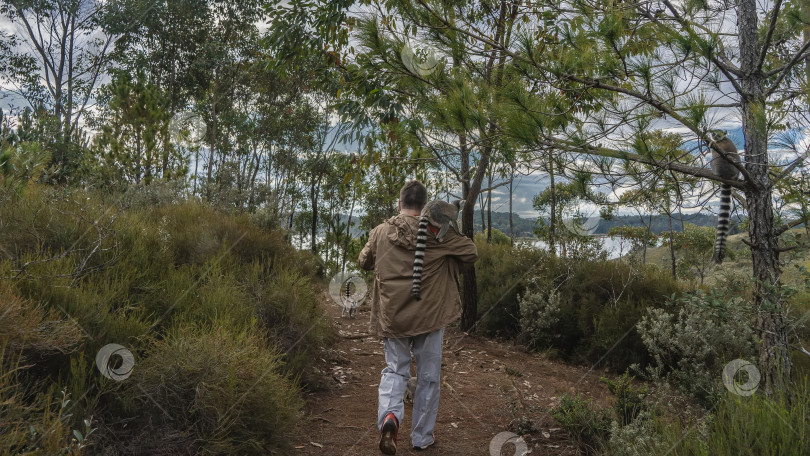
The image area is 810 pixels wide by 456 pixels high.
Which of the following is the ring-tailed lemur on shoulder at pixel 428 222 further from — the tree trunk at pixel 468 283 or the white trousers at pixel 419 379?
the tree trunk at pixel 468 283

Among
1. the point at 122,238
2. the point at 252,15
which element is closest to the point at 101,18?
the point at 252,15

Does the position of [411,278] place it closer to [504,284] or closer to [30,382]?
[30,382]

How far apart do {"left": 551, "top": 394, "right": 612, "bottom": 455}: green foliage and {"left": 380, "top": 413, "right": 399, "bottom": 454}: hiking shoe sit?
1.42 metres

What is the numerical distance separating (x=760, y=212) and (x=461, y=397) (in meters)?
3.37

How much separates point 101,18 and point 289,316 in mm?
21493

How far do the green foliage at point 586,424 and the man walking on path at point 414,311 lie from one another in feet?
3.66

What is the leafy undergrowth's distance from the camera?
2.65 m

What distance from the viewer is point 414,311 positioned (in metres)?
3.86

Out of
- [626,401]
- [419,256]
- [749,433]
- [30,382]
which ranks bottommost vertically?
[626,401]

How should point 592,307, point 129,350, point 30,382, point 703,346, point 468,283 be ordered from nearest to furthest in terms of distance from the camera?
point 30,382
point 129,350
point 703,346
point 592,307
point 468,283

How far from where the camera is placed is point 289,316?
554 centimetres

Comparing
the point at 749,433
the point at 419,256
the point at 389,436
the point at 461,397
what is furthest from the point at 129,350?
the point at 749,433

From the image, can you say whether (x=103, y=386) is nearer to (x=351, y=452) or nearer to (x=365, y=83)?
(x=351, y=452)

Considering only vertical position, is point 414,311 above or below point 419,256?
below
